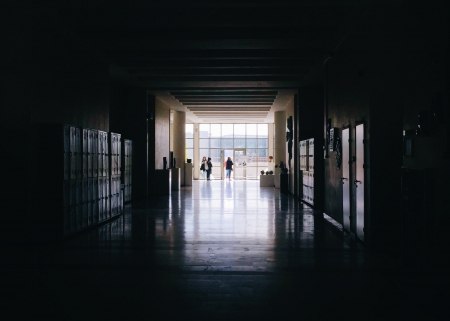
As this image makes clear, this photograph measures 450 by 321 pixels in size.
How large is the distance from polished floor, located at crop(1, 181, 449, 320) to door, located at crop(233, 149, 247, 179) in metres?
20.7

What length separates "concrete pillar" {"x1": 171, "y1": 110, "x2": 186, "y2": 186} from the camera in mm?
20134

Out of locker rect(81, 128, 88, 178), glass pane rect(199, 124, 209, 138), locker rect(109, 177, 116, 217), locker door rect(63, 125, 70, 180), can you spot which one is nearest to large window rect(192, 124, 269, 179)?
glass pane rect(199, 124, 209, 138)

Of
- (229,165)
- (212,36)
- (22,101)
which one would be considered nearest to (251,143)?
(229,165)

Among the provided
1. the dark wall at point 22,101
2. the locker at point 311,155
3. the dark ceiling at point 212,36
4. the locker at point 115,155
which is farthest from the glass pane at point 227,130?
the dark wall at point 22,101

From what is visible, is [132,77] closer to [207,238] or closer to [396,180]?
[207,238]

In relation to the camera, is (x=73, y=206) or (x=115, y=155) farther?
(x=115, y=155)

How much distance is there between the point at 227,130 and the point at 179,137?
27.7ft

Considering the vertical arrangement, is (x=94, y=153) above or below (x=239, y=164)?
above

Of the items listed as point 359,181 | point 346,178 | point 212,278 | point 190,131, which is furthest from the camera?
point 190,131

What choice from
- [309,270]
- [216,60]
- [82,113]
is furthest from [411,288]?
[216,60]

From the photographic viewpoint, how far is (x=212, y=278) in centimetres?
452

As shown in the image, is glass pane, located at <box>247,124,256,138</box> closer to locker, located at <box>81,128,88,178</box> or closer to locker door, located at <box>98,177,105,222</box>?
locker door, located at <box>98,177,105,222</box>

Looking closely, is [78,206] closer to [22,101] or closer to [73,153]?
[73,153]

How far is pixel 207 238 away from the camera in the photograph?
6746 millimetres
